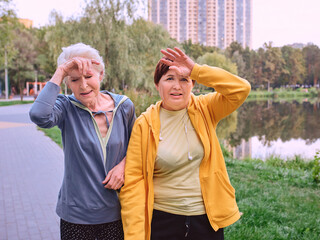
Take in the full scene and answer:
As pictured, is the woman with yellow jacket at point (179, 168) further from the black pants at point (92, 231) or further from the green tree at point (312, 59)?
the green tree at point (312, 59)

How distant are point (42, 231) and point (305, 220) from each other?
10.3 ft

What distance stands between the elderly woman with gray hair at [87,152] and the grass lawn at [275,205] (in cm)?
205

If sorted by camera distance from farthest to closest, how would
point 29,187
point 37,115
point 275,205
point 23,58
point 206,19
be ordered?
point 206,19, point 23,58, point 29,187, point 275,205, point 37,115

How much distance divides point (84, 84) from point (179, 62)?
1.75 feet

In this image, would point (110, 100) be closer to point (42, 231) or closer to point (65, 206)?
point (65, 206)

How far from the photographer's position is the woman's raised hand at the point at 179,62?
1795mm

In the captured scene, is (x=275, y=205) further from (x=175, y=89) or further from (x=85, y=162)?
(x=85, y=162)

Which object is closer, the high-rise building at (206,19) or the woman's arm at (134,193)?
the woman's arm at (134,193)

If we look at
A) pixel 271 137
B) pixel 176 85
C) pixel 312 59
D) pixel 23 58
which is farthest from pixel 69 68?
pixel 312 59

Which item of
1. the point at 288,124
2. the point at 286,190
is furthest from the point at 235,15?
the point at 286,190

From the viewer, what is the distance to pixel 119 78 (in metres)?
17.0

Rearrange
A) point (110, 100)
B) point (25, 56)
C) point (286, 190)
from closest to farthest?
1. point (110, 100)
2. point (286, 190)
3. point (25, 56)

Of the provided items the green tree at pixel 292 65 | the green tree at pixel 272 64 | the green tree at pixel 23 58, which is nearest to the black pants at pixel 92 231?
the green tree at pixel 23 58

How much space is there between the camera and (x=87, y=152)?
69.8 inches
